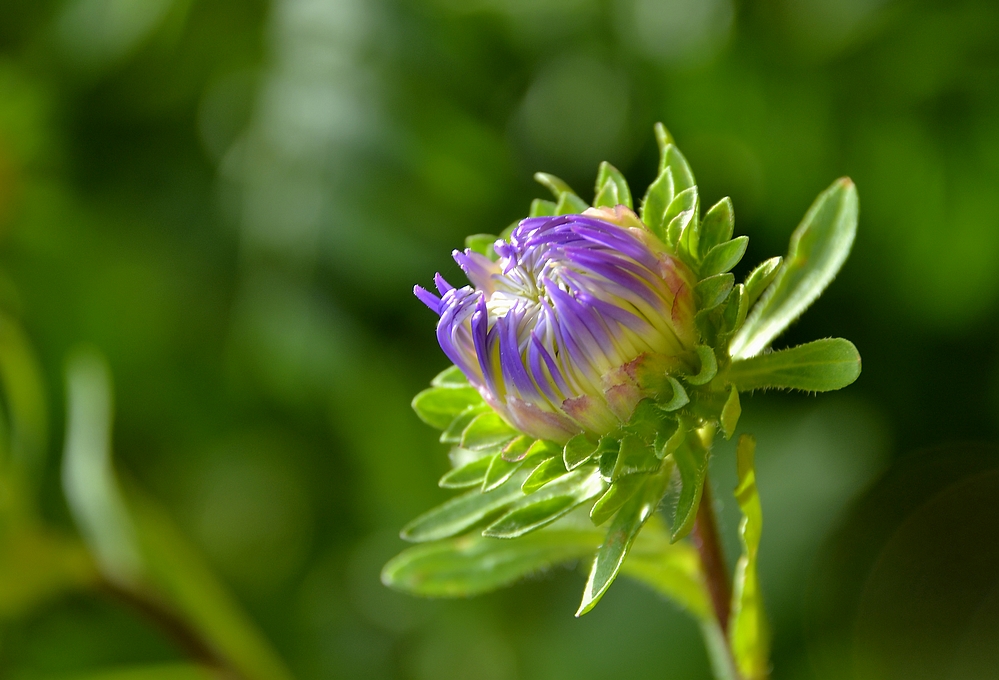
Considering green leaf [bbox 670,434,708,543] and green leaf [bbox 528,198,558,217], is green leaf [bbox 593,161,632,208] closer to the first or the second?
green leaf [bbox 528,198,558,217]

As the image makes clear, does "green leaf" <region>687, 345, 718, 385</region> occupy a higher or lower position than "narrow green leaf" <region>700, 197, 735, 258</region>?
lower

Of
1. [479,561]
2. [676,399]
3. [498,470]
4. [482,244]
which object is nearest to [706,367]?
[676,399]

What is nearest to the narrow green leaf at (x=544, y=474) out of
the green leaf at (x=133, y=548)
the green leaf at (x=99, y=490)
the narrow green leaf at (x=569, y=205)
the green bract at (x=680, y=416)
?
the green bract at (x=680, y=416)

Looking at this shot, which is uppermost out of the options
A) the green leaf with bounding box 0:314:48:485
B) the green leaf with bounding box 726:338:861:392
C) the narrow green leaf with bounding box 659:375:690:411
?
the green leaf with bounding box 0:314:48:485

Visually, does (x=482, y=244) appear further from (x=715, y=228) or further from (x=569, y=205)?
(x=715, y=228)

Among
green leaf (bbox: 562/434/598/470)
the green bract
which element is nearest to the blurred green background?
the green bract

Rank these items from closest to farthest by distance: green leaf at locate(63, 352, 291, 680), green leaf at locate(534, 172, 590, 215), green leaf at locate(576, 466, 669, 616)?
green leaf at locate(576, 466, 669, 616)
green leaf at locate(534, 172, 590, 215)
green leaf at locate(63, 352, 291, 680)
